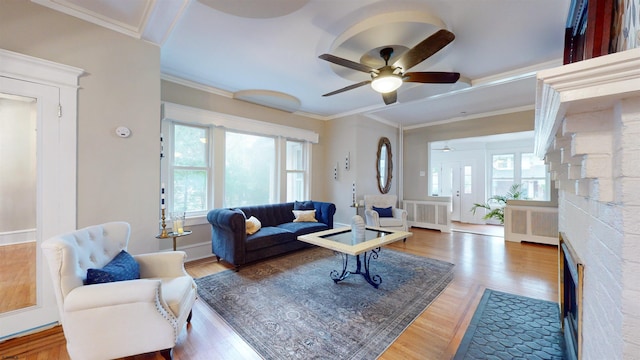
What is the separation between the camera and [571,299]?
1.68m

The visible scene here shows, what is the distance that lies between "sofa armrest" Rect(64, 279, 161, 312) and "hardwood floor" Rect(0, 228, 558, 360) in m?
0.55

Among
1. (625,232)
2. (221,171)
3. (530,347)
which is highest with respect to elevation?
(221,171)

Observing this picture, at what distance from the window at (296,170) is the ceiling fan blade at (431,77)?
120 inches

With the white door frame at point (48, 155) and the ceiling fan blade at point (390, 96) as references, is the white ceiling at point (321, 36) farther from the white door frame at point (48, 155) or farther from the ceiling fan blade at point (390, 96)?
the white door frame at point (48, 155)

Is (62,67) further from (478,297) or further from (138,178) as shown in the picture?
(478,297)

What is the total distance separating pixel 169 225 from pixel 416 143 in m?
5.61

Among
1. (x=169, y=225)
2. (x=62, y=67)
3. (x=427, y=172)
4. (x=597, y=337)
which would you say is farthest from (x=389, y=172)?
(x=62, y=67)

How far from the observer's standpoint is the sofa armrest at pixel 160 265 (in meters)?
1.98

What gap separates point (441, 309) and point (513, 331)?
53cm

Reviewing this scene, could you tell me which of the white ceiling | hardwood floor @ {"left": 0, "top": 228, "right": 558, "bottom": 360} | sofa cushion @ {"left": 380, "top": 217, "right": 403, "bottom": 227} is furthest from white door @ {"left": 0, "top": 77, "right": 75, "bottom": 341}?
sofa cushion @ {"left": 380, "top": 217, "right": 403, "bottom": 227}

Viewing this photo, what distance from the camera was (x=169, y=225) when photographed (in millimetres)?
3355

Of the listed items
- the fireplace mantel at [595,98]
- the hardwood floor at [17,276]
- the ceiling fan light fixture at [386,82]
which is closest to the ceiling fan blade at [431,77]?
the ceiling fan light fixture at [386,82]

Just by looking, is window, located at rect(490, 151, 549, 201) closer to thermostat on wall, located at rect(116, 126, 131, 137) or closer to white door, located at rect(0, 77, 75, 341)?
thermostat on wall, located at rect(116, 126, 131, 137)

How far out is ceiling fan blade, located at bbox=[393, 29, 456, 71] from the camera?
1.79 meters
